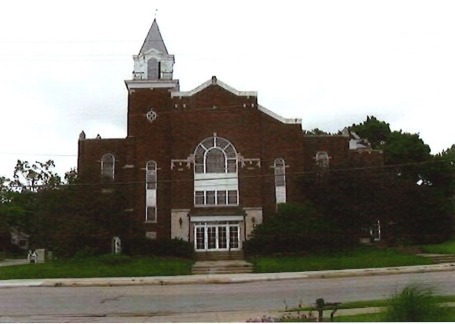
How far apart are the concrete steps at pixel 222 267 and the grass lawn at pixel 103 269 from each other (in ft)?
1.96

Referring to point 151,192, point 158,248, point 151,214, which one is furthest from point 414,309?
point 151,192

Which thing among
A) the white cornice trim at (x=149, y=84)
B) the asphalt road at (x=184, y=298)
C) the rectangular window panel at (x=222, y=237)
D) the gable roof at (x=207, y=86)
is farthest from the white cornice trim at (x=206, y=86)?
the asphalt road at (x=184, y=298)

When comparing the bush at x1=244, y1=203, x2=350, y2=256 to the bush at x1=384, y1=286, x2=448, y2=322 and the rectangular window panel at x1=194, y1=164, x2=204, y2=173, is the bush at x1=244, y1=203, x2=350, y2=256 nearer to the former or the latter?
the rectangular window panel at x1=194, y1=164, x2=204, y2=173

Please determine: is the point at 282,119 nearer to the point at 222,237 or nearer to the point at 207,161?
the point at 207,161

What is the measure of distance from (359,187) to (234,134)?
940 cm

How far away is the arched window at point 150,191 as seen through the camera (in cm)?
3881

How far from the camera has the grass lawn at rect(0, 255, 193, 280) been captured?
28.6 meters

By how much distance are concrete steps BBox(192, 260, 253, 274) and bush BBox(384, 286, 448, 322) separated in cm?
2066

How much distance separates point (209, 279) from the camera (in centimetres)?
2584

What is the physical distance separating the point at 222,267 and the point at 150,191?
10406 mm

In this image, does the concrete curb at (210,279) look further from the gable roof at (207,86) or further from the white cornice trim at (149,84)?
the white cornice trim at (149,84)

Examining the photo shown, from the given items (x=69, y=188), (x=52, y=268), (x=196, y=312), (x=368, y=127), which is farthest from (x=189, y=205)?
(x=368, y=127)

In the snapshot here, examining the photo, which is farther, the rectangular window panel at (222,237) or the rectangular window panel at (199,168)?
the rectangular window panel at (199,168)

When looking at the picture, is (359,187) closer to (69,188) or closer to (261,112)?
(261,112)
